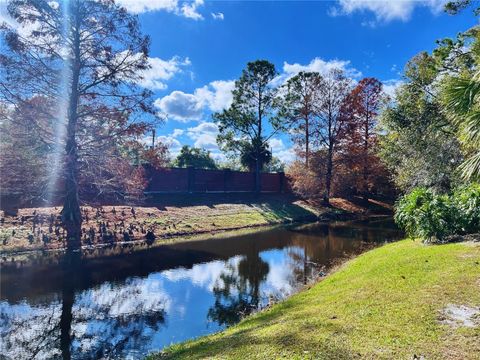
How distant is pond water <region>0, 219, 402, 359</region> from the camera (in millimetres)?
5852

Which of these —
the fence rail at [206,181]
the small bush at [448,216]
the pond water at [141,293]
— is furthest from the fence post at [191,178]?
the small bush at [448,216]

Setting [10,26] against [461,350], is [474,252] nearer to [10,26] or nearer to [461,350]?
[461,350]

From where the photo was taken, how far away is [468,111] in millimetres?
5969

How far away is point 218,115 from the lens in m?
28.3

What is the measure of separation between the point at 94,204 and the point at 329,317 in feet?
44.5

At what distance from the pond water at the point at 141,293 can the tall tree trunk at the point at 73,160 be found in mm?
3028

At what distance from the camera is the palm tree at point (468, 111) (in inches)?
209

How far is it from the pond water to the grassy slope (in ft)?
4.58

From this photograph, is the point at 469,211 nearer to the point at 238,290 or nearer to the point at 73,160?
the point at 238,290

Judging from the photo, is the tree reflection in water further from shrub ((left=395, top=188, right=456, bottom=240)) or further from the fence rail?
the fence rail

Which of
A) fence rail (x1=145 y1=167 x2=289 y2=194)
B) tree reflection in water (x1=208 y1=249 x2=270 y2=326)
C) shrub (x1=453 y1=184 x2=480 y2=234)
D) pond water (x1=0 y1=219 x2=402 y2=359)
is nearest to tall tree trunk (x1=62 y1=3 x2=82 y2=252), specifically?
pond water (x1=0 y1=219 x2=402 y2=359)

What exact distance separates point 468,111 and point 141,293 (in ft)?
26.8

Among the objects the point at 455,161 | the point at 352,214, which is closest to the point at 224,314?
the point at 455,161

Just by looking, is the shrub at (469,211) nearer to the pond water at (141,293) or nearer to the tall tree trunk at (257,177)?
the pond water at (141,293)
